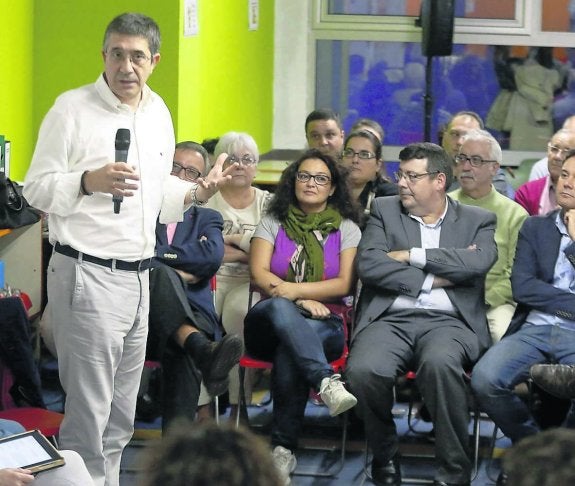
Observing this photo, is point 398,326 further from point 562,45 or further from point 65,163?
point 562,45

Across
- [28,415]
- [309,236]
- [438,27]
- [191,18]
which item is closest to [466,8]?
[438,27]

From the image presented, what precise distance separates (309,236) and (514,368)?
99 centimetres

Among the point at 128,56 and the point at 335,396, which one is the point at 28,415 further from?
the point at 128,56

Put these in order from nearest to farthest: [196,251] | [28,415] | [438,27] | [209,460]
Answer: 1. [209,460]
2. [28,415]
3. [196,251]
4. [438,27]

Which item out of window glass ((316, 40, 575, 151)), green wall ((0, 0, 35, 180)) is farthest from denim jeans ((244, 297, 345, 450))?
window glass ((316, 40, 575, 151))

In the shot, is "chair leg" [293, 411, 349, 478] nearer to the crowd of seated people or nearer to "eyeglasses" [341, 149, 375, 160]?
the crowd of seated people

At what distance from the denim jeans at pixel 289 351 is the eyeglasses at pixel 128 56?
1259 millimetres

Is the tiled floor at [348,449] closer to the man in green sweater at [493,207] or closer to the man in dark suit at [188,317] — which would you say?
the man in dark suit at [188,317]

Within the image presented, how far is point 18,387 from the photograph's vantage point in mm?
4324

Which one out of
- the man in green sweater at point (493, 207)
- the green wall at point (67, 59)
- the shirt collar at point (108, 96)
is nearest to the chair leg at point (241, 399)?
the man in green sweater at point (493, 207)

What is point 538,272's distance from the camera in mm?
4379

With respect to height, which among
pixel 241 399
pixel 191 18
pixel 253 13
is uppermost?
pixel 253 13

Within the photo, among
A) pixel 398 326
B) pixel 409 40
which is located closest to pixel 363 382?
pixel 398 326

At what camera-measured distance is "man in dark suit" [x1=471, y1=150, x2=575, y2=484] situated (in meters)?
4.15
